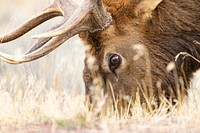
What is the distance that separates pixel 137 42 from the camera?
33.0ft

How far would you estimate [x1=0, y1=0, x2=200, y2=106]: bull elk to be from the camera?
1000cm

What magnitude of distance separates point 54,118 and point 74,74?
6231 mm

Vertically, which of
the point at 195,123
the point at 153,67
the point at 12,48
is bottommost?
the point at 195,123

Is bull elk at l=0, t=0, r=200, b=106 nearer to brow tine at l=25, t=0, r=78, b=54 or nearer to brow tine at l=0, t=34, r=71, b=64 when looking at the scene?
brow tine at l=25, t=0, r=78, b=54

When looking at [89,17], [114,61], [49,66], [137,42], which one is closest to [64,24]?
[89,17]

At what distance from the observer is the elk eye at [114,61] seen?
32.8 feet

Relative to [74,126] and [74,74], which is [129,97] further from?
[74,74]

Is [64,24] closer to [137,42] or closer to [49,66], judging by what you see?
[137,42]

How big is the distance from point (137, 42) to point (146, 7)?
414mm

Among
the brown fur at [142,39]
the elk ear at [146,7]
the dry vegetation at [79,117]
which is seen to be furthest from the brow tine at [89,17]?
the dry vegetation at [79,117]

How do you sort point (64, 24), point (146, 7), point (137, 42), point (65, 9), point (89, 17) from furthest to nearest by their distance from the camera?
point (65, 9), point (137, 42), point (146, 7), point (89, 17), point (64, 24)

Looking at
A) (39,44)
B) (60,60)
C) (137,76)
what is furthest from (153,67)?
(60,60)

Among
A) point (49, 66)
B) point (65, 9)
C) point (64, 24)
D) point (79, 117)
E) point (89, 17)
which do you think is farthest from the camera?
point (49, 66)

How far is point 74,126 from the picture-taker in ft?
27.2
